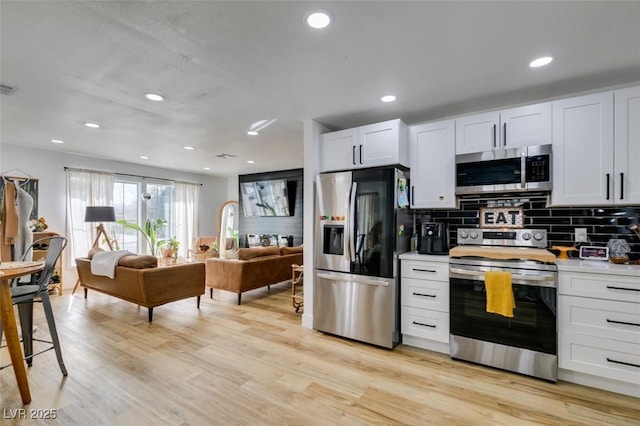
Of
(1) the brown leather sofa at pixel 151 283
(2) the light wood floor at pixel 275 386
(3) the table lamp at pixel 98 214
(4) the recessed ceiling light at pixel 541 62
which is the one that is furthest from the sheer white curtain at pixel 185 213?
(4) the recessed ceiling light at pixel 541 62

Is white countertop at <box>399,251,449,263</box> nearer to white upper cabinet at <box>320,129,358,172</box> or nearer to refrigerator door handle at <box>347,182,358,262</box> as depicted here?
refrigerator door handle at <box>347,182,358,262</box>

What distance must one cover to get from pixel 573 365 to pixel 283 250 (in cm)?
405

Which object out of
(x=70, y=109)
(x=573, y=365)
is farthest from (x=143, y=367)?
(x=573, y=365)

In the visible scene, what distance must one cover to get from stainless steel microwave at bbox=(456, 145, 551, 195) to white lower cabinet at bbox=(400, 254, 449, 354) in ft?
2.58

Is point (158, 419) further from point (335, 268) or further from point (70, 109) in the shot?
point (70, 109)

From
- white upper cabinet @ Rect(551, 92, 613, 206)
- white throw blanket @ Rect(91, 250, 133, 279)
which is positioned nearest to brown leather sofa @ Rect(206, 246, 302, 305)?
white throw blanket @ Rect(91, 250, 133, 279)

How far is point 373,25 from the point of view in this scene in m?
1.76

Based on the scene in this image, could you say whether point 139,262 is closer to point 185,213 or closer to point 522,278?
point 185,213

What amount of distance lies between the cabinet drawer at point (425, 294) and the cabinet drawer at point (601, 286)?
869 millimetres

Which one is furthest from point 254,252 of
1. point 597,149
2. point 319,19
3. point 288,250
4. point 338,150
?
point 597,149

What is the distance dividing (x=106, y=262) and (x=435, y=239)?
4.25 m

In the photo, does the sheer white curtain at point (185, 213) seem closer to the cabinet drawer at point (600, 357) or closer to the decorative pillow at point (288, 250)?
the decorative pillow at point (288, 250)

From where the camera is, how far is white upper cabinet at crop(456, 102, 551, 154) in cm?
255

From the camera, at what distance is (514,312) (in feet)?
7.88
